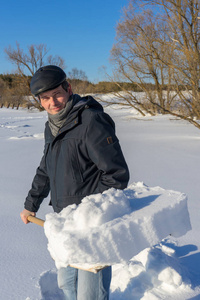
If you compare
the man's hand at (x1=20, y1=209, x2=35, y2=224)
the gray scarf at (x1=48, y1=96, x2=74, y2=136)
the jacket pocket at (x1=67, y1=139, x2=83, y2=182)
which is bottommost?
the man's hand at (x1=20, y1=209, x2=35, y2=224)

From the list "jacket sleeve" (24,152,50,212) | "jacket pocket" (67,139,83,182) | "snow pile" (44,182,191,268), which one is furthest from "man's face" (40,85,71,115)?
"snow pile" (44,182,191,268)

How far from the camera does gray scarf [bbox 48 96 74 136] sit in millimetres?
1333

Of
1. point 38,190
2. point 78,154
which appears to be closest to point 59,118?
point 78,154

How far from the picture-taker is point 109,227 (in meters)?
0.99

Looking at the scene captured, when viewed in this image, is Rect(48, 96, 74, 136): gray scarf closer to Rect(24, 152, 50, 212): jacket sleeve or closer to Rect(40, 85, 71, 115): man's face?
Rect(40, 85, 71, 115): man's face

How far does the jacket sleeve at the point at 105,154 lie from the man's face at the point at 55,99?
Answer: 0.68 ft

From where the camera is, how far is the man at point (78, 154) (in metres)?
Result: 1.21

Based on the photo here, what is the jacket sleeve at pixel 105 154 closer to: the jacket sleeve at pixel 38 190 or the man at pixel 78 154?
the man at pixel 78 154

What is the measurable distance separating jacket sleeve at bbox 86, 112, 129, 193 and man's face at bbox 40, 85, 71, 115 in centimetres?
21

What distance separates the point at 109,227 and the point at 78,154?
41cm

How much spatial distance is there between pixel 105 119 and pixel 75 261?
630mm

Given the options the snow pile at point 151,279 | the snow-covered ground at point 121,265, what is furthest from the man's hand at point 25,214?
the snow pile at point 151,279

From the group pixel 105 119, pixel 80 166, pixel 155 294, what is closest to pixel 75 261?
pixel 80 166

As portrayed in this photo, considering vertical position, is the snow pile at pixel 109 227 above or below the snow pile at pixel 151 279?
above
